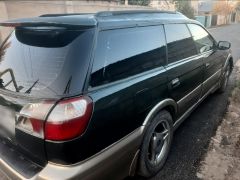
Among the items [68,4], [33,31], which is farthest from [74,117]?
[68,4]

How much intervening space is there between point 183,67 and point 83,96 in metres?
1.85

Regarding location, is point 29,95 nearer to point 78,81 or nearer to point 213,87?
point 78,81

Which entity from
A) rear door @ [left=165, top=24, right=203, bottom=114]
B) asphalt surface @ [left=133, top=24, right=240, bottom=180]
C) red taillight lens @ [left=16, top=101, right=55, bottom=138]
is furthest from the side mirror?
red taillight lens @ [left=16, top=101, right=55, bottom=138]

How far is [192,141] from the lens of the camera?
12.4 feet

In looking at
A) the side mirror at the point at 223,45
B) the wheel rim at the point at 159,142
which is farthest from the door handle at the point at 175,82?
the side mirror at the point at 223,45

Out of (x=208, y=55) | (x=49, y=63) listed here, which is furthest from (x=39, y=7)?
(x=49, y=63)

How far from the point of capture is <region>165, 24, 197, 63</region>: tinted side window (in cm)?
323

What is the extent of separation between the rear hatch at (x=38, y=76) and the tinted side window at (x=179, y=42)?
4.60 ft

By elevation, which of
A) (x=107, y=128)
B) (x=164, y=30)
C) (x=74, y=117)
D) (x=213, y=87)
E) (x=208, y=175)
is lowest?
(x=208, y=175)

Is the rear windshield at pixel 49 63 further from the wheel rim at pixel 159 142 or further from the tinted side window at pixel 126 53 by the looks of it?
the wheel rim at pixel 159 142

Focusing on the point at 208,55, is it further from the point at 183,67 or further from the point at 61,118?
the point at 61,118

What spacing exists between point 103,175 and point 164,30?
1.89 m

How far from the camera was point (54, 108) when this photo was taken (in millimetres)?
1911

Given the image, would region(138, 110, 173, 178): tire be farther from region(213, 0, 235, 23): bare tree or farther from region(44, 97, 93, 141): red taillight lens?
region(213, 0, 235, 23): bare tree
